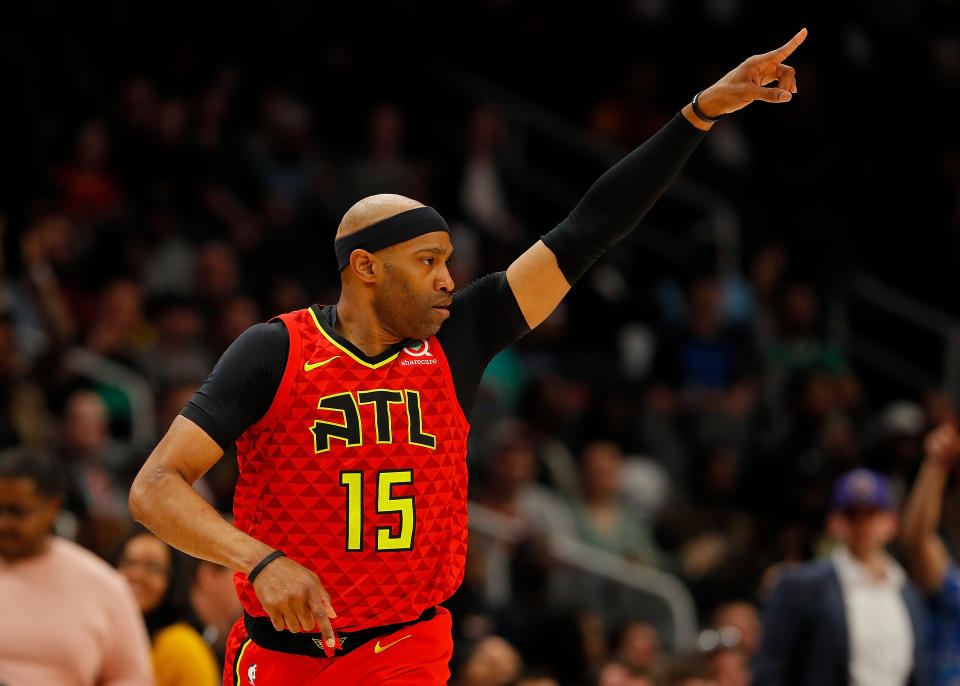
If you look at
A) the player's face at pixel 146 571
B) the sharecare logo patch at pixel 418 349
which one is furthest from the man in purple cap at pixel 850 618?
the sharecare logo patch at pixel 418 349

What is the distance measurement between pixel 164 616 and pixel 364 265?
232 cm

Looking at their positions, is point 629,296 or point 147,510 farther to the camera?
point 629,296

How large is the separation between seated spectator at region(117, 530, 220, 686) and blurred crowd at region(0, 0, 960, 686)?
1614 mm

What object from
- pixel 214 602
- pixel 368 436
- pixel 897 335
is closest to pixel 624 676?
pixel 214 602

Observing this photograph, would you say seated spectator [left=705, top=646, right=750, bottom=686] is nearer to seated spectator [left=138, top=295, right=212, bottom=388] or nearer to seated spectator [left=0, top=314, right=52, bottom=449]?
seated spectator [left=138, top=295, right=212, bottom=388]

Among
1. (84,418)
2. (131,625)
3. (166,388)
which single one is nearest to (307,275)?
(166,388)

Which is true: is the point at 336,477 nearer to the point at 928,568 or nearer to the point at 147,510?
the point at 147,510

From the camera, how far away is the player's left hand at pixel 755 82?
4387mm

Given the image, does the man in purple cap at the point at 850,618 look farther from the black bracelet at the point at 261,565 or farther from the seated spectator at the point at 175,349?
the seated spectator at the point at 175,349

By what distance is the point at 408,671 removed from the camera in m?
4.29

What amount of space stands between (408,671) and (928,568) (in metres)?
4.16

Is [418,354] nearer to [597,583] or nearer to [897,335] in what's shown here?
[597,583]

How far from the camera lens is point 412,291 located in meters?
4.36

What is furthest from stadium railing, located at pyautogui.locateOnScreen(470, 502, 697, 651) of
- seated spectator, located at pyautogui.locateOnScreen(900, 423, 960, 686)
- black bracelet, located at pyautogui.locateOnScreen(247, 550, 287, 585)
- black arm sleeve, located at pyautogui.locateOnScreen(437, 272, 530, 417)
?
black bracelet, located at pyautogui.locateOnScreen(247, 550, 287, 585)
